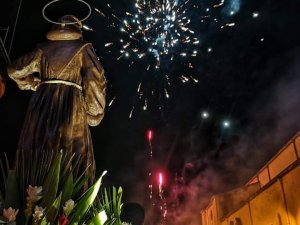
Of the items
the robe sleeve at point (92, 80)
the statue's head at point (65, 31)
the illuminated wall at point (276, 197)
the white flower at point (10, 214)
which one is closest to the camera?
the white flower at point (10, 214)

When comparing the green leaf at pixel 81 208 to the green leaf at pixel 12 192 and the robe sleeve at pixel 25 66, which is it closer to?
the green leaf at pixel 12 192

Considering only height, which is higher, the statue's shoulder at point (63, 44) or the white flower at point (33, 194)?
the statue's shoulder at point (63, 44)

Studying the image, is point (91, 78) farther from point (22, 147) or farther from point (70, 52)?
point (22, 147)

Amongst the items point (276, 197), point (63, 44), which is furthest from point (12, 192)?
point (276, 197)

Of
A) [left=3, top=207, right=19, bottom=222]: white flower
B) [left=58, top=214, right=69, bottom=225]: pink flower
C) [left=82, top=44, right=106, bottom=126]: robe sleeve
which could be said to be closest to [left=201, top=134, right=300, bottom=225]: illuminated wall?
[left=82, top=44, right=106, bottom=126]: robe sleeve

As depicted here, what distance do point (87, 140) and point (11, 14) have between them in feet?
8.20

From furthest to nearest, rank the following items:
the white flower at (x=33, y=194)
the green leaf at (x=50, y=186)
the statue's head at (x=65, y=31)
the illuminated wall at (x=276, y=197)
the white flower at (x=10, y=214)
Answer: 1. the illuminated wall at (x=276, y=197)
2. the statue's head at (x=65, y=31)
3. the green leaf at (x=50, y=186)
4. the white flower at (x=33, y=194)
5. the white flower at (x=10, y=214)

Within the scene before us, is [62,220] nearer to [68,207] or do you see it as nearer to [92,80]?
[68,207]

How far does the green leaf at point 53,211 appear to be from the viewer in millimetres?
1911

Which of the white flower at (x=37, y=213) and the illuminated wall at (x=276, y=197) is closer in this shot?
the white flower at (x=37, y=213)

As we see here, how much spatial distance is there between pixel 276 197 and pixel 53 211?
52.1 ft

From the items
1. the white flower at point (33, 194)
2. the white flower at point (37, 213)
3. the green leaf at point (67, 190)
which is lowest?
the white flower at point (37, 213)

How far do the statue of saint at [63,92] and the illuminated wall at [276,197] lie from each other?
41.5ft

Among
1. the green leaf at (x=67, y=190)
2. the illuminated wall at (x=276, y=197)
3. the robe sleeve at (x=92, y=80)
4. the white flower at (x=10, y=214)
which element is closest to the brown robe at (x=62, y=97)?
the robe sleeve at (x=92, y=80)
